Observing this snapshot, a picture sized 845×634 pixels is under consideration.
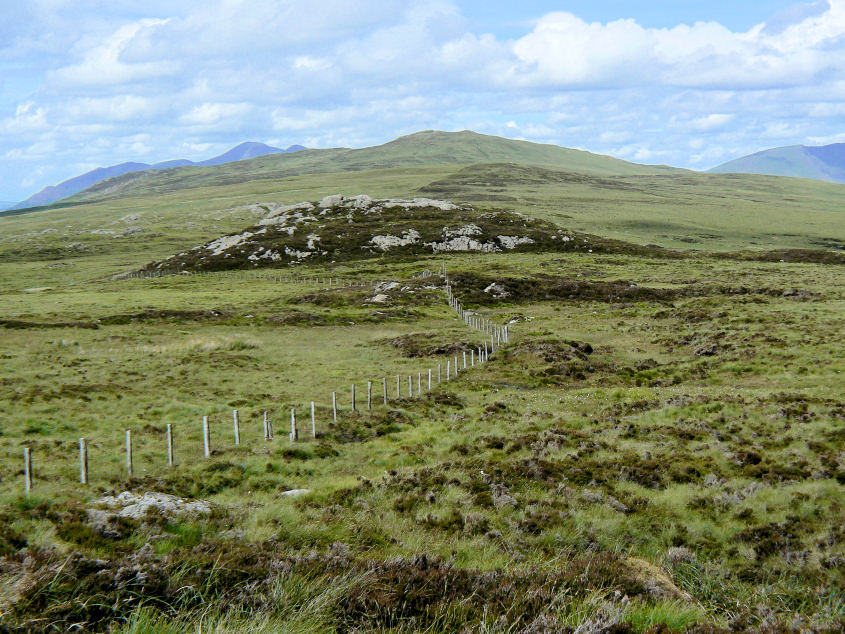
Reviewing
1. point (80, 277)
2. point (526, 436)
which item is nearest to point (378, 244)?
point (80, 277)

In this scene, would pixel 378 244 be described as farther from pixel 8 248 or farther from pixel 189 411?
pixel 8 248

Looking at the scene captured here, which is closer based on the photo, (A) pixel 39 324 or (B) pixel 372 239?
(A) pixel 39 324

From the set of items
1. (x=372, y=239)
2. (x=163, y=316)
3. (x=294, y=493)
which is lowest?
(x=294, y=493)

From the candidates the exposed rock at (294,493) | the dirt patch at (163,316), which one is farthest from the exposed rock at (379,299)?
the exposed rock at (294,493)

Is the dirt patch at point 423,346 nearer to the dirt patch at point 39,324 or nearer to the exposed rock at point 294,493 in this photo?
the exposed rock at point 294,493

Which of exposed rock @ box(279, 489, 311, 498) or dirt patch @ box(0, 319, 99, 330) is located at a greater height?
dirt patch @ box(0, 319, 99, 330)

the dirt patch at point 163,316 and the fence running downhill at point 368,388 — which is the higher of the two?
the dirt patch at point 163,316

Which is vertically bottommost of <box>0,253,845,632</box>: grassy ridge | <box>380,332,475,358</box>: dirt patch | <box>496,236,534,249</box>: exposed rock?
<box>380,332,475,358</box>: dirt patch

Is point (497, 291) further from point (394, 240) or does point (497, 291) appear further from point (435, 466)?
point (435, 466)

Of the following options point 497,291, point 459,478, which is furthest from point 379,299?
point 459,478

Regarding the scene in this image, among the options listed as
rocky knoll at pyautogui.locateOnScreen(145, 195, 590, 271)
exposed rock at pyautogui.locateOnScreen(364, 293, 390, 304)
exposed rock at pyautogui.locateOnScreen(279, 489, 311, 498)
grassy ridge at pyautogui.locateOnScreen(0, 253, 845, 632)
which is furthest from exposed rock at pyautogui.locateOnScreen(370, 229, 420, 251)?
exposed rock at pyautogui.locateOnScreen(279, 489, 311, 498)

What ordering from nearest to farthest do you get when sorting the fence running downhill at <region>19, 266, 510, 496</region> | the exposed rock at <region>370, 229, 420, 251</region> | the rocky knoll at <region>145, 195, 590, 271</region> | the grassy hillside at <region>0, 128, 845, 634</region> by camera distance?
the grassy hillside at <region>0, 128, 845, 634</region>
the fence running downhill at <region>19, 266, 510, 496</region>
the rocky knoll at <region>145, 195, 590, 271</region>
the exposed rock at <region>370, 229, 420, 251</region>

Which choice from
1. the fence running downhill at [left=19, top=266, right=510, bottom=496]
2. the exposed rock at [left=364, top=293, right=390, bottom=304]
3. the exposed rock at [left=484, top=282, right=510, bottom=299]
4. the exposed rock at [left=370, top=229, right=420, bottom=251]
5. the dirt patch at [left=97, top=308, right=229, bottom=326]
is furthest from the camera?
the exposed rock at [left=370, top=229, right=420, bottom=251]

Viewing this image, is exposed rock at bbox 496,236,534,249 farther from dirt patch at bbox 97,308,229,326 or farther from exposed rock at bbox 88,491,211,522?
exposed rock at bbox 88,491,211,522
